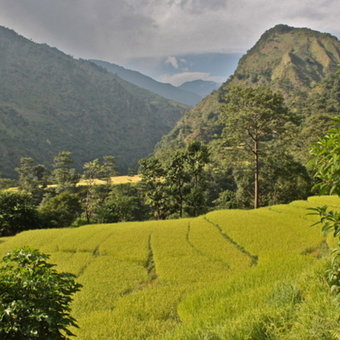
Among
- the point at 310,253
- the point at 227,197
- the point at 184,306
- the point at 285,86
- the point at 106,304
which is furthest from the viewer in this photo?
the point at 285,86

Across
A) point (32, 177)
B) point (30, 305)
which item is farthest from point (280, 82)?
point (30, 305)

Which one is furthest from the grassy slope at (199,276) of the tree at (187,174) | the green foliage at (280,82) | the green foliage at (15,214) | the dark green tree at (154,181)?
the green foliage at (280,82)

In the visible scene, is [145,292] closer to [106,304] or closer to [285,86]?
[106,304]

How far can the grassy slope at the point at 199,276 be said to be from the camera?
4250 millimetres

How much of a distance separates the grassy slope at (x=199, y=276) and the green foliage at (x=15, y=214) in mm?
6104

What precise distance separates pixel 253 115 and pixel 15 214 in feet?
71.3

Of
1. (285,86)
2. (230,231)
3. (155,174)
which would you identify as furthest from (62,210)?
(285,86)

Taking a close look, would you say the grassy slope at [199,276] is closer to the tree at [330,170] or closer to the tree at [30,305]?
the tree at [330,170]

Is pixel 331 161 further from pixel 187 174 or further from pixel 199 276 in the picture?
pixel 187 174

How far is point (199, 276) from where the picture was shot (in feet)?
28.5

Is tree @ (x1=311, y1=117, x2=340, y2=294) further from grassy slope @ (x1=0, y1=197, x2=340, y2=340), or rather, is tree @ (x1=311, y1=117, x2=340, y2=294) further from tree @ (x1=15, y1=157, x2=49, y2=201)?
tree @ (x1=15, y1=157, x2=49, y2=201)

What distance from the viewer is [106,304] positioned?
7105 millimetres

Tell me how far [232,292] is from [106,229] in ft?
33.5

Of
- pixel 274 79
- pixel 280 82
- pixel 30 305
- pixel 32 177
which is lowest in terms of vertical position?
pixel 32 177
